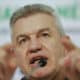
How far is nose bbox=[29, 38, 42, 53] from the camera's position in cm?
65

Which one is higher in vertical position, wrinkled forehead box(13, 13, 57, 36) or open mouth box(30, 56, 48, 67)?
wrinkled forehead box(13, 13, 57, 36)

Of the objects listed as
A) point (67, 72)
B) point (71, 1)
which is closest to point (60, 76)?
point (67, 72)

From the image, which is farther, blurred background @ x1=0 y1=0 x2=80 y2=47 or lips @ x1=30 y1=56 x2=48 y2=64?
blurred background @ x1=0 y1=0 x2=80 y2=47

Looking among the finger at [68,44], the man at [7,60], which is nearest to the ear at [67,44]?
the finger at [68,44]

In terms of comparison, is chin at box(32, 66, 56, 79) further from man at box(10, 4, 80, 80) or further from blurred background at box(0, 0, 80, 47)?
blurred background at box(0, 0, 80, 47)

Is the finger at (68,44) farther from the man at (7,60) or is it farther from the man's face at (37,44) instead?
the man at (7,60)

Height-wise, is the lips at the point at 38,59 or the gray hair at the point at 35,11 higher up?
the gray hair at the point at 35,11

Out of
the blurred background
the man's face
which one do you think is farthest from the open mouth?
the blurred background

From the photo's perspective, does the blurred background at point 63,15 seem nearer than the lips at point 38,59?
No

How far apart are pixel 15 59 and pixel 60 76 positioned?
130 millimetres

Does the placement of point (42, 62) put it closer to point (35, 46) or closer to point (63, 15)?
point (35, 46)

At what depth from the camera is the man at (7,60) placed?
2.31 feet

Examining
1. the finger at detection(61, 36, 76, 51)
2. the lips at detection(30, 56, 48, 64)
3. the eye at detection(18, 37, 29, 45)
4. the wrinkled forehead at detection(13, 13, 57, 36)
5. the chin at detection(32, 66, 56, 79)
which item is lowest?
the chin at detection(32, 66, 56, 79)

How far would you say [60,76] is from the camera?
664mm
